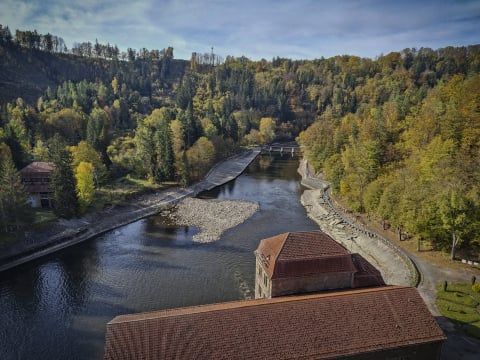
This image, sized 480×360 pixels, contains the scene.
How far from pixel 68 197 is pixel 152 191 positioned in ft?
70.6

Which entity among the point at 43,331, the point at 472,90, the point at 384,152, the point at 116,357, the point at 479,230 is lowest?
the point at 43,331

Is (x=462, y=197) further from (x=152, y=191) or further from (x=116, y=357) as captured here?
(x=152, y=191)

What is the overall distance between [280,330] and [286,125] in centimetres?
15407

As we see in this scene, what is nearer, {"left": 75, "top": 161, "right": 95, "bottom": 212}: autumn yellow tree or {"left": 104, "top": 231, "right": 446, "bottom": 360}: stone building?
{"left": 104, "top": 231, "right": 446, "bottom": 360}: stone building

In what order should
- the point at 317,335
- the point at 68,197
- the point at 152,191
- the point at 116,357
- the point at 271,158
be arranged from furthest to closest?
A: the point at 271,158 → the point at 152,191 → the point at 68,197 → the point at 317,335 → the point at 116,357

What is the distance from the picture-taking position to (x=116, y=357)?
67.9ft

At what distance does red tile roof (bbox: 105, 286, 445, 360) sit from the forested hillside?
1981 cm

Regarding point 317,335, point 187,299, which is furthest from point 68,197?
point 317,335

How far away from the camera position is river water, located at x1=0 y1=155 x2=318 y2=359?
3147cm

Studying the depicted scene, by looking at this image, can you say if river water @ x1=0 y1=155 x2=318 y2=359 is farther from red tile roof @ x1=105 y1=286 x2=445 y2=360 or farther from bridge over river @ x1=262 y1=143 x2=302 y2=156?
bridge over river @ x1=262 y1=143 x2=302 y2=156

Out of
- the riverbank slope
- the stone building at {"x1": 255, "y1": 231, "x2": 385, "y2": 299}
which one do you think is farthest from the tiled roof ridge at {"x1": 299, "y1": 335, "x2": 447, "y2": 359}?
the riverbank slope

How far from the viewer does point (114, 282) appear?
40531mm

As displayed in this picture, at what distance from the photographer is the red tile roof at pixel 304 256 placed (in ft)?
93.4

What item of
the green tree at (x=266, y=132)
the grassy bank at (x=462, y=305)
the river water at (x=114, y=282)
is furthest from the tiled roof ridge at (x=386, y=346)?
the green tree at (x=266, y=132)
